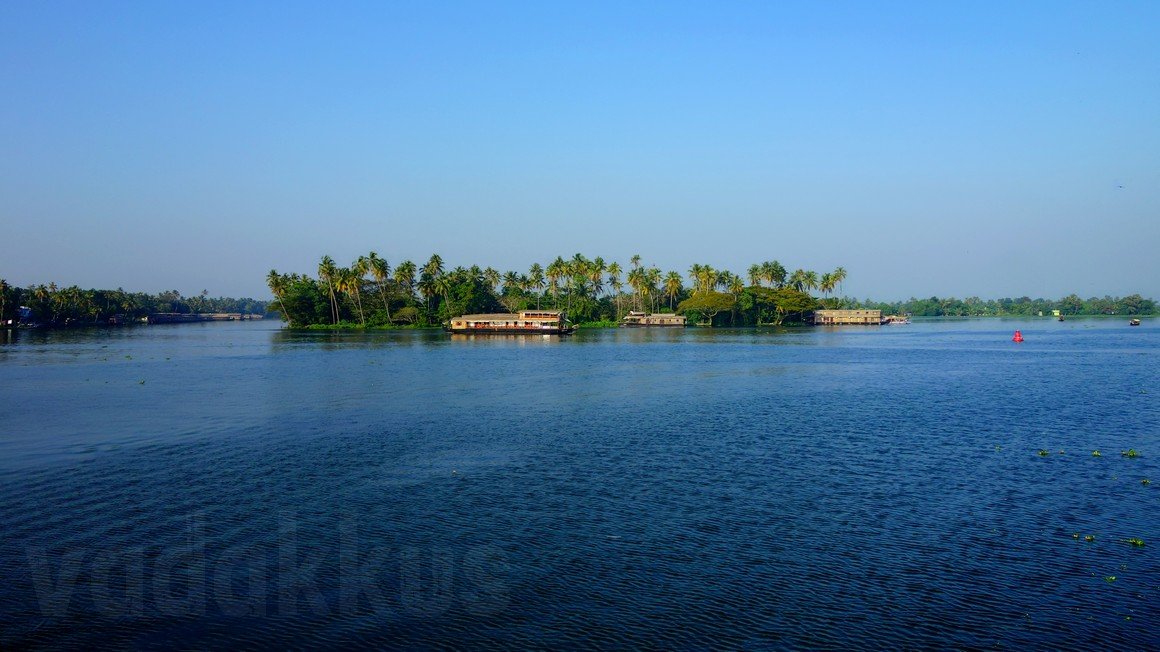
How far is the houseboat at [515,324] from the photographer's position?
15162 cm

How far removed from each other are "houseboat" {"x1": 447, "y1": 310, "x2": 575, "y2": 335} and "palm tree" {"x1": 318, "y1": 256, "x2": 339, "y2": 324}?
1411 inches

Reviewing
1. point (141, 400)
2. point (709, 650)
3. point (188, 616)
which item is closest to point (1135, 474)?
point (709, 650)

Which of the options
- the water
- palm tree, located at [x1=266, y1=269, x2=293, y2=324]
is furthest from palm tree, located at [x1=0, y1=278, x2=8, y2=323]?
the water

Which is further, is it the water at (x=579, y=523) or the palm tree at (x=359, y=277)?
the palm tree at (x=359, y=277)

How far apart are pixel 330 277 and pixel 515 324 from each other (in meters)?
50.9

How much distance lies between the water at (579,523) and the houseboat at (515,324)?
103439 mm

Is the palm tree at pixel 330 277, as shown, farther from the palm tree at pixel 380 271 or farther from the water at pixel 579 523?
the water at pixel 579 523

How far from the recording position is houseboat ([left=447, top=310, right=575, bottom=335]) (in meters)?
152

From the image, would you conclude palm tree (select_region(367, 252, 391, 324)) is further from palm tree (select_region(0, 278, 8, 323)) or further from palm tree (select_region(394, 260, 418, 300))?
palm tree (select_region(0, 278, 8, 323))

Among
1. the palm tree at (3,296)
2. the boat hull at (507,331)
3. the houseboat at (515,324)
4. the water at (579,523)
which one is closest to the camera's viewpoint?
the water at (579,523)

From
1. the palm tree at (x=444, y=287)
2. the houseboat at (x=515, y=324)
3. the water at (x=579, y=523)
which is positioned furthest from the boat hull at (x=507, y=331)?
the water at (x=579, y=523)

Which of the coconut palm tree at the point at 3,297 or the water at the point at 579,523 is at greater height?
the coconut palm tree at the point at 3,297

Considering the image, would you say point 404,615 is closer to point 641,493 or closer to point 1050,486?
point 641,493

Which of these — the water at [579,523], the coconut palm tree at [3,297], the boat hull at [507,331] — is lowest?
the water at [579,523]
